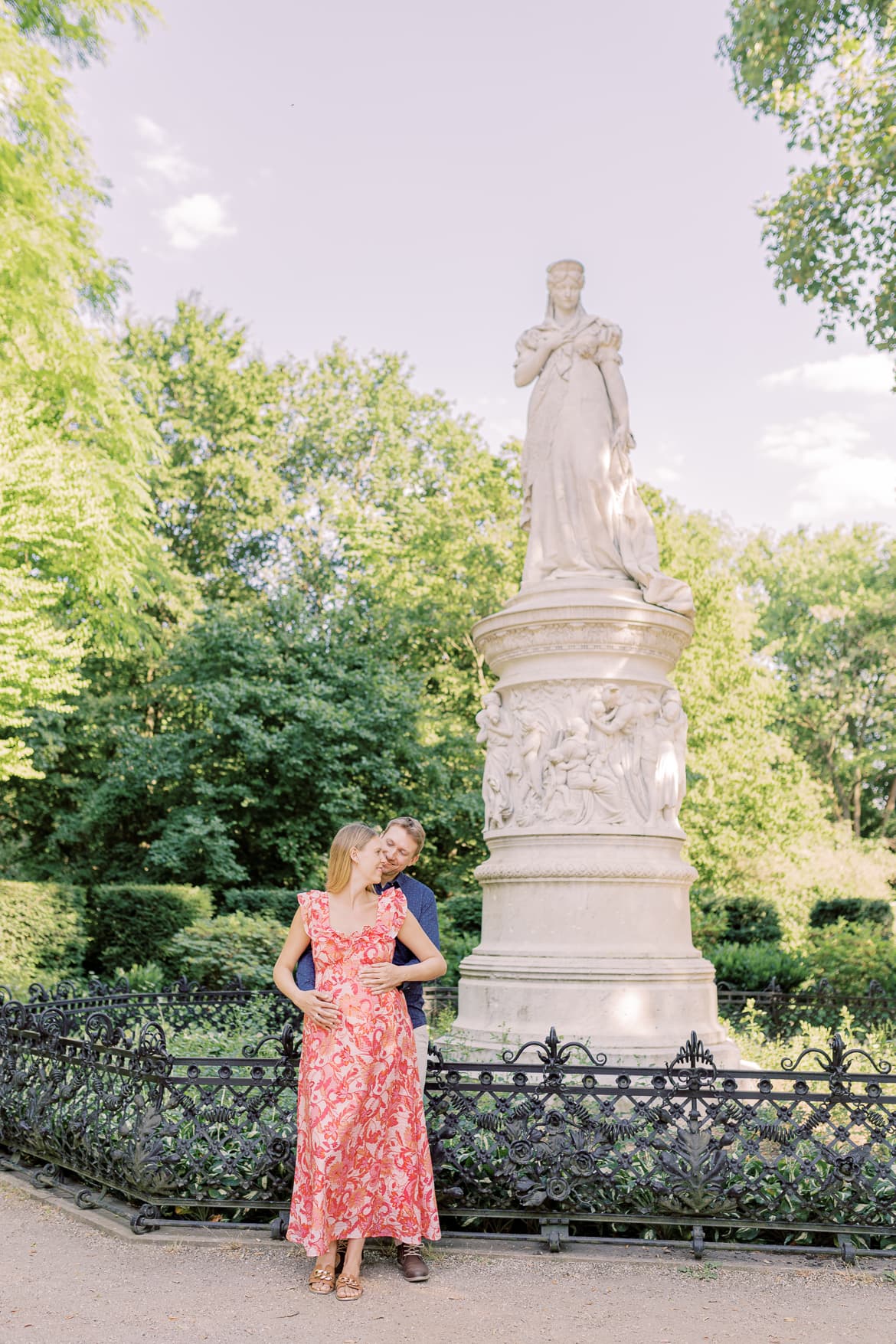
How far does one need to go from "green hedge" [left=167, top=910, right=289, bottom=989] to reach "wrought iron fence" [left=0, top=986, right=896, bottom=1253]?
785 cm

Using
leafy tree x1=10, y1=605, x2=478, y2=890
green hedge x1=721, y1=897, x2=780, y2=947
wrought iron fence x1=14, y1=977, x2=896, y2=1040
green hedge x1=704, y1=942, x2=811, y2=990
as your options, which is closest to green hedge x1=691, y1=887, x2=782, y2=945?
green hedge x1=721, y1=897, x2=780, y2=947

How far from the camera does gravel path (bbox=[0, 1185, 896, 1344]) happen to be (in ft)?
13.1

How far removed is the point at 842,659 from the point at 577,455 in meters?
29.8

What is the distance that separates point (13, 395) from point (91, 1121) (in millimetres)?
11945

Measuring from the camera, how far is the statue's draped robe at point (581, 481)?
864cm

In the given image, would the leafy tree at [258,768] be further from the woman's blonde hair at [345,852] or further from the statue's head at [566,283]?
the woman's blonde hair at [345,852]

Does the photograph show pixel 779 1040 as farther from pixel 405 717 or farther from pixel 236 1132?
pixel 405 717

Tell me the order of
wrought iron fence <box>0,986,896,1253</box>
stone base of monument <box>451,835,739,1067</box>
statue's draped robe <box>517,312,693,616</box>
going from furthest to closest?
statue's draped robe <box>517,312,693,616</box>
stone base of monument <box>451,835,739,1067</box>
wrought iron fence <box>0,986,896,1253</box>

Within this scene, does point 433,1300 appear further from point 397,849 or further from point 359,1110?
point 397,849

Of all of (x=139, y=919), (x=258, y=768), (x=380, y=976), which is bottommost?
(x=380, y=976)

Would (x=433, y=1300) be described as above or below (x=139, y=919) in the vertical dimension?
below

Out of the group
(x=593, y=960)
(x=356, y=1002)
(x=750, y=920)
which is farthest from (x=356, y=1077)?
(x=750, y=920)

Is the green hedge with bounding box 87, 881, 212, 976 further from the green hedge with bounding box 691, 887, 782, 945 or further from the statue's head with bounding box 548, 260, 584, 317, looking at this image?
the statue's head with bounding box 548, 260, 584, 317

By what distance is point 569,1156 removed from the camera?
203 inches
